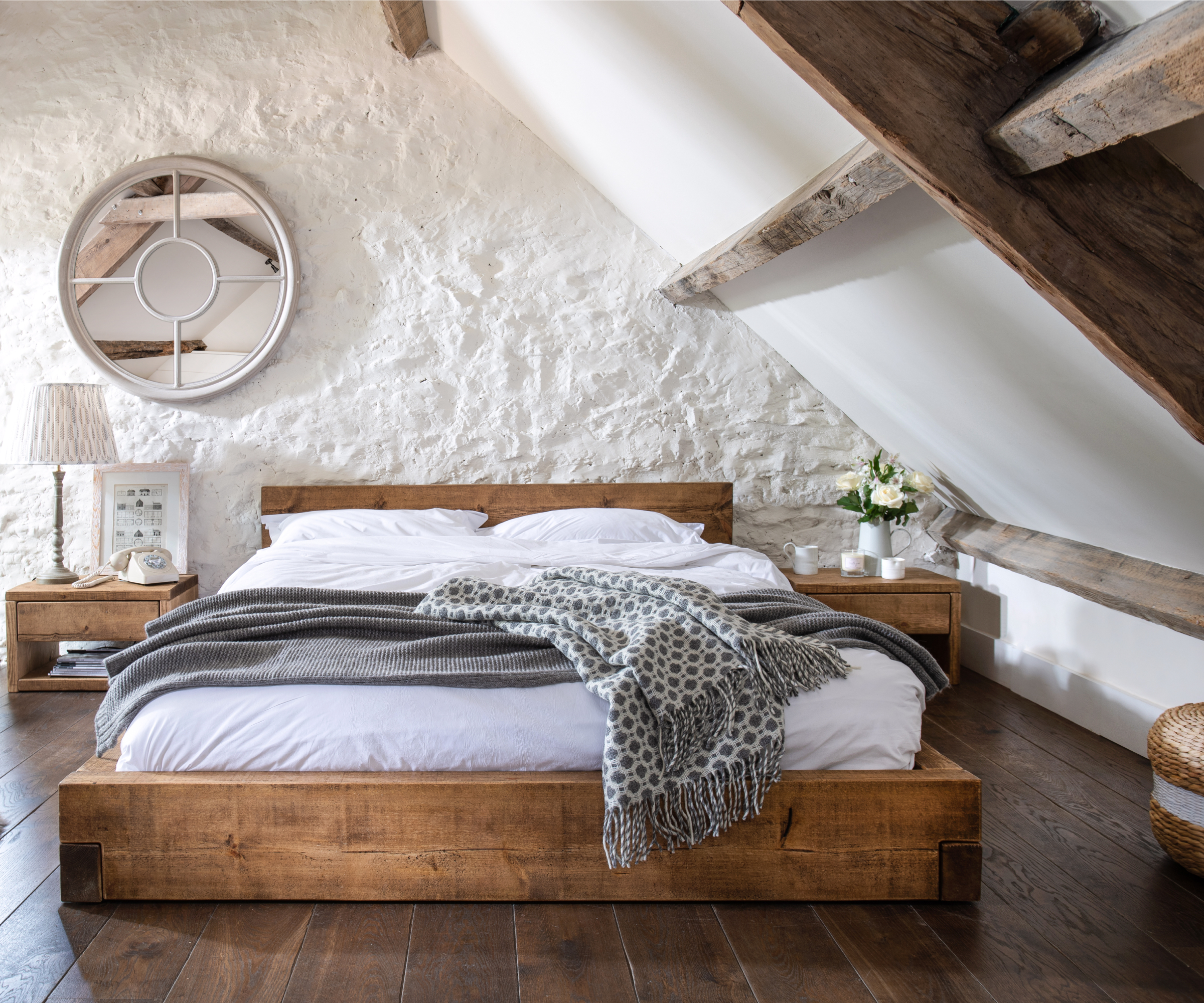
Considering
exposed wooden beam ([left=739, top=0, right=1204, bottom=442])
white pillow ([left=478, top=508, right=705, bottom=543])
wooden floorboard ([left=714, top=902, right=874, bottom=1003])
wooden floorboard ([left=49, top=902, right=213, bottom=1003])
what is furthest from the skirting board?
wooden floorboard ([left=49, top=902, right=213, bottom=1003])

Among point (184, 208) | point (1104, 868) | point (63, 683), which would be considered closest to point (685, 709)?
point (1104, 868)

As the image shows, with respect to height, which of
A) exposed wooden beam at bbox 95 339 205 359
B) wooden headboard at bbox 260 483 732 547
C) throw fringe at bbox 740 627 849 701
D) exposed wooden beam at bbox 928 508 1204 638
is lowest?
throw fringe at bbox 740 627 849 701

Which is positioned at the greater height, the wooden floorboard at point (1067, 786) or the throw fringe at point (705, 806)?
the throw fringe at point (705, 806)

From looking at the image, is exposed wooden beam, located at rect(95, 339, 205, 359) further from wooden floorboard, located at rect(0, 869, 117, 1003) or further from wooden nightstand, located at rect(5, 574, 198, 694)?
wooden floorboard, located at rect(0, 869, 117, 1003)

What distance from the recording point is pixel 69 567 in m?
3.79

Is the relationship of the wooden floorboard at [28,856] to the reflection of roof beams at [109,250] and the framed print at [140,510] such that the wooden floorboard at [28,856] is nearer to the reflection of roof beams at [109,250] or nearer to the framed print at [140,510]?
the framed print at [140,510]

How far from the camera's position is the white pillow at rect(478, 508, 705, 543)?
11.6 ft

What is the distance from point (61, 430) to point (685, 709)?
2786 millimetres

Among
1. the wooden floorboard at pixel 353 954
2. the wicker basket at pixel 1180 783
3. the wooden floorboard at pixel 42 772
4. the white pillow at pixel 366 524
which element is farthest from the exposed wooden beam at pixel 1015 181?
the white pillow at pixel 366 524

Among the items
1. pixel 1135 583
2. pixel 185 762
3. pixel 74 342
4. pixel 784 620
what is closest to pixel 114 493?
pixel 74 342

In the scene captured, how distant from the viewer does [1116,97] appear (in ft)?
3.80

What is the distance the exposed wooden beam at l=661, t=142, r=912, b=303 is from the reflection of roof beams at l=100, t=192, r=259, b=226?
207 cm

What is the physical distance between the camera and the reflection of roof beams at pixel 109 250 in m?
3.74

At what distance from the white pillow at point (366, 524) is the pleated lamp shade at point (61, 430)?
706 millimetres
